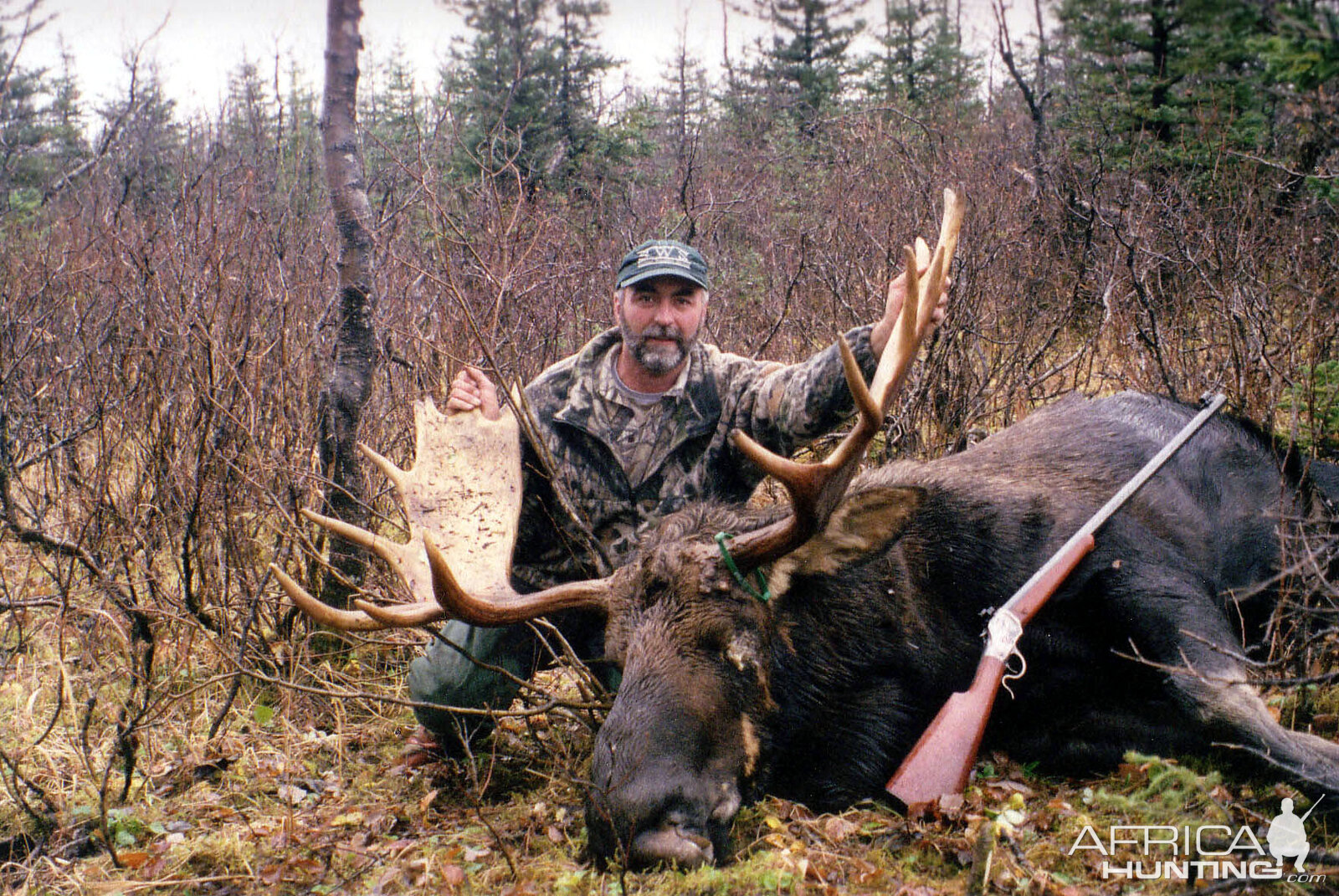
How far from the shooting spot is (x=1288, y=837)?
8.20ft

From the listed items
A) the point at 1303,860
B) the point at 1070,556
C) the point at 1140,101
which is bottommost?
the point at 1303,860

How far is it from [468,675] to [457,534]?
1.91 feet

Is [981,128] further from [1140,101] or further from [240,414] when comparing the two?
[240,414]

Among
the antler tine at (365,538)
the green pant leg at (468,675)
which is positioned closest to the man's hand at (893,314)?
the green pant leg at (468,675)

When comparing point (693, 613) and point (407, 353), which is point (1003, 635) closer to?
point (693, 613)

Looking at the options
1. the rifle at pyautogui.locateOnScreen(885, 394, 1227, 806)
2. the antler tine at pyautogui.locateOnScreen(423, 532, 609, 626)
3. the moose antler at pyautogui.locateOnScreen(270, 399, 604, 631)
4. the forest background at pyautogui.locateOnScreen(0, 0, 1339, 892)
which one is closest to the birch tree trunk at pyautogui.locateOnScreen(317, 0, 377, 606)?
the forest background at pyautogui.locateOnScreen(0, 0, 1339, 892)

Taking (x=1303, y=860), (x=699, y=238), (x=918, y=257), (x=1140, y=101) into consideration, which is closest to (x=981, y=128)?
(x=699, y=238)

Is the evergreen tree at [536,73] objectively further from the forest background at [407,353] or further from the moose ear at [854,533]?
the moose ear at [854,533]

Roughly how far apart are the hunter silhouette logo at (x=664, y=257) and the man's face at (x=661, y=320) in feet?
0.22

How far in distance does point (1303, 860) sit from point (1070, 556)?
123 cm

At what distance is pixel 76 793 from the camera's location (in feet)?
11.4

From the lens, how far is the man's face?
423cm

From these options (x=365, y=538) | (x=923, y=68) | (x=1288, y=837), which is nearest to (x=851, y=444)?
(x=1288, y=837)

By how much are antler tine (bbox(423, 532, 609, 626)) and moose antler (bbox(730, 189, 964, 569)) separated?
57 centimetres
